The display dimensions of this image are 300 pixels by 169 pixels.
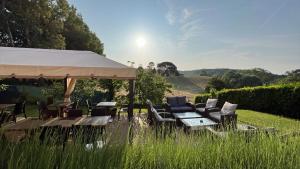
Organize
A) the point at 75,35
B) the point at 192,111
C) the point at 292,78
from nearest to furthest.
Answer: the point at 192,111 → the point at 75,35 → the point at 292,78

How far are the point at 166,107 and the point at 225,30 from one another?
626 cm

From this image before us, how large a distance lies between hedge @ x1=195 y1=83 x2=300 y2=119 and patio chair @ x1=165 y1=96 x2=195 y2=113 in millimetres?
4907

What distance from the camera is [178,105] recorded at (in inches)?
594

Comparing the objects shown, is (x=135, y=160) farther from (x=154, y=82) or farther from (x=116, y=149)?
(x=154, y=82)

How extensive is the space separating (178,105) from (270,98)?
554 cm

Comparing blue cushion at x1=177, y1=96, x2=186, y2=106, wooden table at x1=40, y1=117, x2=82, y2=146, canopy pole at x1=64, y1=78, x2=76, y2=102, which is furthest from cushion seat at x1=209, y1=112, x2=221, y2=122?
wooden table at x1=40, y1=117, x2=82, y2=146

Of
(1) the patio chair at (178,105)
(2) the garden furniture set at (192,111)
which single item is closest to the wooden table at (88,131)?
(2) the garden furniture set at (192,111)

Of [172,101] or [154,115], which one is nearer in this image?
[154,115]

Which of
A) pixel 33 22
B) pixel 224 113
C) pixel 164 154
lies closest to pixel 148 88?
pixel 224 113

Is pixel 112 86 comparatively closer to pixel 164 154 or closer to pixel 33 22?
pixel 33 22

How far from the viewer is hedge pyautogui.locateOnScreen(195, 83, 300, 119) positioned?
14898 mm

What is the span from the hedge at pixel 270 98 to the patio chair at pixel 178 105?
4907 mm

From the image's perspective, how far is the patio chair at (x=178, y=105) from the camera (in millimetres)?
13967

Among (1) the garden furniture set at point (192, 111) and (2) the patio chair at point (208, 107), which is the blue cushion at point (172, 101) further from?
(2) the patio chair at point (208, 107)
